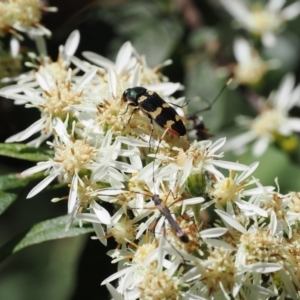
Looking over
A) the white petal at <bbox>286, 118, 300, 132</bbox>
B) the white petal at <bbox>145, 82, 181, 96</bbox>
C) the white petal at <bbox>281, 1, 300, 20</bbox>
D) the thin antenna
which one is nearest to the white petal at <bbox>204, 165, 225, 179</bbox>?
the thin antenna

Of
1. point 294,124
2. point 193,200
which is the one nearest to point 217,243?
point 193,200

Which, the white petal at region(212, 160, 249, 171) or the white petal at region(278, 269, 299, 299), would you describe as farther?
the white petal at region(212, 160, 249, 171)

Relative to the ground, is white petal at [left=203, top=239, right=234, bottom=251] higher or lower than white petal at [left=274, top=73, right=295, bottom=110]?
higher

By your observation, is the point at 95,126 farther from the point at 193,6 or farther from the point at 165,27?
the point at 193,6

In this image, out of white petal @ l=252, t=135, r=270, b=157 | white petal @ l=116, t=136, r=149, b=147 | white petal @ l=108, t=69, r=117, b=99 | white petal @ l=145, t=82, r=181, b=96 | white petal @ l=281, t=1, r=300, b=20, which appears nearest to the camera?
white petal @ l=116, t=136, r=149, b=147

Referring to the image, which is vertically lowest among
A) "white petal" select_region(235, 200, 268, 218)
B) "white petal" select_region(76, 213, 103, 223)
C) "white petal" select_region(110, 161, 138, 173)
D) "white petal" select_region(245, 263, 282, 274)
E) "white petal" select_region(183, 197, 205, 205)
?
"white petal" select_region(245, 263, 282, 274)

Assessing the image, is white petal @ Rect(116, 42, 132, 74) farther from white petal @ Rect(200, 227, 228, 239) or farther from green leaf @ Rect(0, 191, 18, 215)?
white petal @ Rect(200, 227, 228, 239)

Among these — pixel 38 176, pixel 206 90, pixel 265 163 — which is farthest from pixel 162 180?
pixel 265 163
